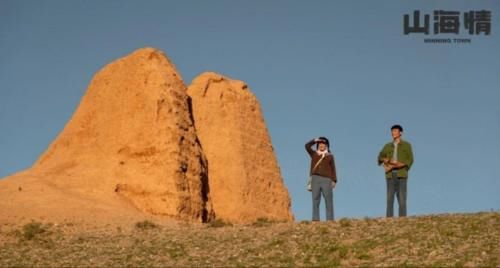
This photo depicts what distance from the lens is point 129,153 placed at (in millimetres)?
27188

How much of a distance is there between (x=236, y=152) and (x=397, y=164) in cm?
1473

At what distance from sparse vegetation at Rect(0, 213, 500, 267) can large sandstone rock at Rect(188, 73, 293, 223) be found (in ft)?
40.7

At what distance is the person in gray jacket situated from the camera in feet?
59.4

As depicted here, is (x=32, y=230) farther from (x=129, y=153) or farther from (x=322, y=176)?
(x=322, y=176)

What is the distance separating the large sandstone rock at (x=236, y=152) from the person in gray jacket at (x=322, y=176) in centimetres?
1214

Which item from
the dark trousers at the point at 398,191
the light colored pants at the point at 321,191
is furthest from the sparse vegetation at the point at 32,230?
the dark trousers at the point at 398,191

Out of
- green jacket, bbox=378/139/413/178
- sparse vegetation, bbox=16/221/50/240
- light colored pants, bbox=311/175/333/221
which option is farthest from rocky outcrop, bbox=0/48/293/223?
green jacket, bbox=378/139/413/178

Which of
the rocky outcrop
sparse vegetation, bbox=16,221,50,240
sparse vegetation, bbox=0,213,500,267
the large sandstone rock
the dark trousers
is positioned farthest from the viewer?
the large sandstone rock

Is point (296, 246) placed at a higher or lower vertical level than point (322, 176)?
lower

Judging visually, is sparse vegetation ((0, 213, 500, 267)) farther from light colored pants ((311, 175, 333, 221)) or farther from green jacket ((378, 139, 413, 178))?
green jacket ((378, 139, 413, 178))

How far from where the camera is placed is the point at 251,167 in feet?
106

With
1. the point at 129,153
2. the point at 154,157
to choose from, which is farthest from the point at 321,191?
the point at 129,153

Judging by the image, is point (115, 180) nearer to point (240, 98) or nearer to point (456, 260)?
point (240, 98)

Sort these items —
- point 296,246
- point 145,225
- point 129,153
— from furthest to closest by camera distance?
point 129,153 < point 145,225 < point 296,246
